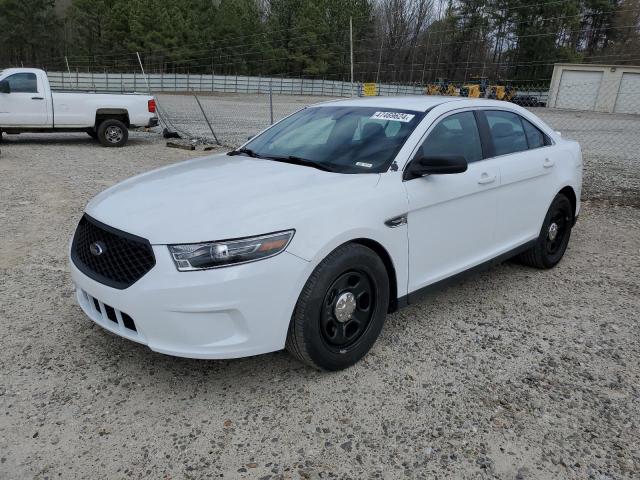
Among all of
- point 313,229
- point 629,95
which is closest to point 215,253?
point 313,229

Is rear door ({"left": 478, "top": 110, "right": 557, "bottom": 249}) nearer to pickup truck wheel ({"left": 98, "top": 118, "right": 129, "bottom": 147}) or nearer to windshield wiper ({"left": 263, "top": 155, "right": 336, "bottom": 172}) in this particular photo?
windshield wiper ({"left": 263, "top": 155, "right": 336, "bottom": 172})

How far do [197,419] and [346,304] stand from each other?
3.35ft

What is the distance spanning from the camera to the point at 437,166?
3268mm

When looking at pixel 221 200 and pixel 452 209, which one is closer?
pixel 221 200

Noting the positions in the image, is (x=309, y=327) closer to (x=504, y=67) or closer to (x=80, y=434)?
(x=80, y=434)

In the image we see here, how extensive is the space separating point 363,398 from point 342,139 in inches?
71.0

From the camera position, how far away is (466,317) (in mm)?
3979

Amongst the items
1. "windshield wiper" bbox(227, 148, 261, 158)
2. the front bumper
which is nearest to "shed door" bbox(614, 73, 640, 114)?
"windshield wiper" bbox(227, 148, 261, 158)

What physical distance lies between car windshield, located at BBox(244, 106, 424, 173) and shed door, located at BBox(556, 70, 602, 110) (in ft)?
126

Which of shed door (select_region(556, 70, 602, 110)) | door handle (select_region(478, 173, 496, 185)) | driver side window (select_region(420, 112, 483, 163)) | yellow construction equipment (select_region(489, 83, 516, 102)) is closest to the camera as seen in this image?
driver side window (select_region(420, 112, 483, 163))

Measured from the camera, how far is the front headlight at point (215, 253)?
260 centimetres

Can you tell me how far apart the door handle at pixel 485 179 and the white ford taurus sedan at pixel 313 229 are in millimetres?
13

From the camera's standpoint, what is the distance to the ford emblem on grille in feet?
9.50

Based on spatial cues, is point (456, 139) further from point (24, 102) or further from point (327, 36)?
point (327, 36)
